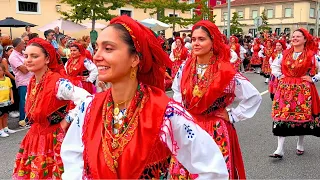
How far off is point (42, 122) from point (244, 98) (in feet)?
6.38

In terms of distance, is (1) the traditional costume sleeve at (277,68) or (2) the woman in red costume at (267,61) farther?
(2) the woman in red costume at (267,61)

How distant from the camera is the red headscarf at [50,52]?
3.81 metres

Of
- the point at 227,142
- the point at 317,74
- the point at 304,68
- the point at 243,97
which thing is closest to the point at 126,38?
the point at 227,142

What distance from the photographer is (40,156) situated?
3.57 metres

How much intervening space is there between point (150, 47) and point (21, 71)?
6.35 metres

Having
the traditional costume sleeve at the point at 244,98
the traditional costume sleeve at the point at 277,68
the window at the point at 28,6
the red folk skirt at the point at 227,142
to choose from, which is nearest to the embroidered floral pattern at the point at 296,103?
the traditional costume sleeve at the point at 277,68

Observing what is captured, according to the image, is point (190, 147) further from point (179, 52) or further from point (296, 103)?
point (179, 52)

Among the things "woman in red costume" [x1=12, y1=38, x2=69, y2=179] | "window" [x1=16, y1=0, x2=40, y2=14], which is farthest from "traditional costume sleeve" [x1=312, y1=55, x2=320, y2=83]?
"window" [x1=16, y1=0, x2=40, y2=14]

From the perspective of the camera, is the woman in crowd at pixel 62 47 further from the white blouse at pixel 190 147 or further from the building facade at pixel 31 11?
the building facade at pixel 31 11

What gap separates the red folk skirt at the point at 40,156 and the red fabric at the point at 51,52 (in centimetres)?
59

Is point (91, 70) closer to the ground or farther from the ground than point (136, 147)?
closer to the ground

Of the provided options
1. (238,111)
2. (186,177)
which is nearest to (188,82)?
(238,111)

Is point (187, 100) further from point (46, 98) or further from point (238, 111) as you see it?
point (46, 98)

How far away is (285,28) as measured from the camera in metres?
59.4
